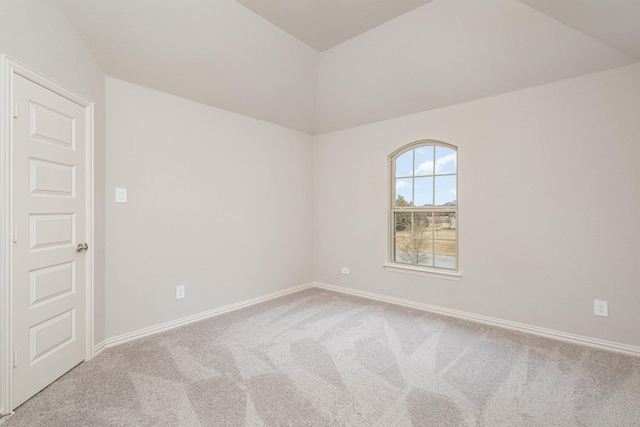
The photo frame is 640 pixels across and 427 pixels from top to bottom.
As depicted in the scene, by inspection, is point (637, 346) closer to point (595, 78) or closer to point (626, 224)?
point (626, 224)

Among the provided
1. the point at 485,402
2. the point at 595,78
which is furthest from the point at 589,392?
the point at 595,78

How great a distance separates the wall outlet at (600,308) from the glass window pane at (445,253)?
4.00 ft

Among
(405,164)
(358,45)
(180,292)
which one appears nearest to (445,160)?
(405,164)

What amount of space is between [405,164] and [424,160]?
25cm

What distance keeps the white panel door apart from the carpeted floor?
23 centimetres

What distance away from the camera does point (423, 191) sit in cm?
366

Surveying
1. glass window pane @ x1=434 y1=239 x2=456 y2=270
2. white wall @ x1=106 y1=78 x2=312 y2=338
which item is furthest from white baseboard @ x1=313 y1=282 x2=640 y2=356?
white wall @ x1=106 y1=78 x2=312 y2=338

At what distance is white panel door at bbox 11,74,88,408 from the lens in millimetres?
1775

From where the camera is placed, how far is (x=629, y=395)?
187cm

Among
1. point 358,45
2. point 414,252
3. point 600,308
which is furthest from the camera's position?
point 414,252

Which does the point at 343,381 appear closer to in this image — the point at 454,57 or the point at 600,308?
the point at 600,308

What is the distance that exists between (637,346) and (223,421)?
10.7 ft

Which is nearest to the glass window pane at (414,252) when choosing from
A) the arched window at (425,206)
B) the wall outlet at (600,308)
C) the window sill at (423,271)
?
the arched window at (425,206)

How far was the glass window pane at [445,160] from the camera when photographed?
134 inches
